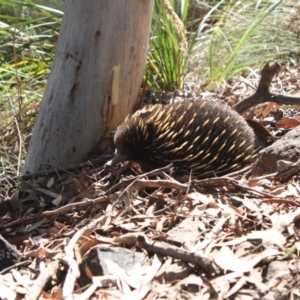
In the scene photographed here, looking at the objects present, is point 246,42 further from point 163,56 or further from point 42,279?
point 42,279

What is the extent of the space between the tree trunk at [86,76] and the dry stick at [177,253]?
146cm

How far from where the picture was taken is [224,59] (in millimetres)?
5660

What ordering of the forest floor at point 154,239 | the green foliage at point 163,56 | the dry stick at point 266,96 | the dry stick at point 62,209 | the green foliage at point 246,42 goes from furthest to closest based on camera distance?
the green foliage at point 246,42 → the green foliage at point 163,56 → the dry stick at point 266,96 → the dry stick at point 62,209 → the forest floor at point 154,239

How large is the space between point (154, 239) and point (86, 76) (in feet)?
4.81

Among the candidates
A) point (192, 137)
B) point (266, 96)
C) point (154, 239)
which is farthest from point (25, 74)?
point (154, 239)

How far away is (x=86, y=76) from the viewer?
3.77 meters

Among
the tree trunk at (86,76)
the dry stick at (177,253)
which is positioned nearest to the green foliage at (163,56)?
the tree trunk at (86,76)

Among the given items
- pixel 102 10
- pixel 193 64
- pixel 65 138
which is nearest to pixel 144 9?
pixel 102 10

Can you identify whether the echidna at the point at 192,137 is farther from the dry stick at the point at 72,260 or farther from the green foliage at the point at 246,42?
the green foliage at the point at 246,42

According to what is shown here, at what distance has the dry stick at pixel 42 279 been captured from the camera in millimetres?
2328

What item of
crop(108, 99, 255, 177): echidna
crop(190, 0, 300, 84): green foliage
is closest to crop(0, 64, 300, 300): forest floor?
crop(108, 99, 255, 177): echidna

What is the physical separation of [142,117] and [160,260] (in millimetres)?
1586

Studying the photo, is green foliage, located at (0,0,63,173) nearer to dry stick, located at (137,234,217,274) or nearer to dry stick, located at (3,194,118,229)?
dry stick, located at (3,194,118,229)

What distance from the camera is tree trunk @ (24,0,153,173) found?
3.72m
